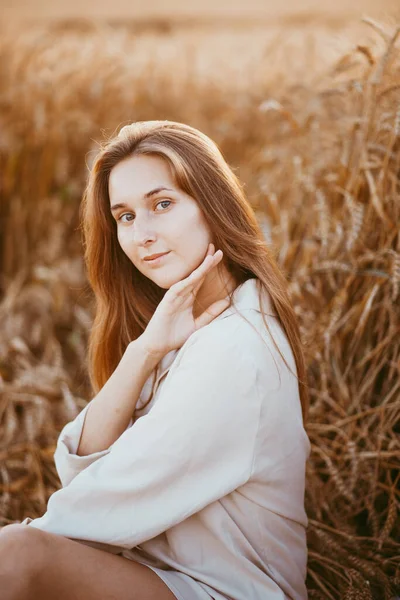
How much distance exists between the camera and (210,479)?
1.38 meters

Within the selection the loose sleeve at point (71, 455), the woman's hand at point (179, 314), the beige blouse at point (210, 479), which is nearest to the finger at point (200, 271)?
the woman's hand at point (179, 314)

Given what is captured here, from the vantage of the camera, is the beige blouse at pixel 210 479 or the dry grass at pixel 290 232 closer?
the beige blouse at pixel 210 479

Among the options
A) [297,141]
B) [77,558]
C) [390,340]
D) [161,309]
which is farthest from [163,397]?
[297,141]

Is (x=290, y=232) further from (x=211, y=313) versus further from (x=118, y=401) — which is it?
(x=118, y=401)

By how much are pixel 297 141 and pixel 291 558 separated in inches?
72.1

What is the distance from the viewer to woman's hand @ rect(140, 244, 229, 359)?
1.53 m

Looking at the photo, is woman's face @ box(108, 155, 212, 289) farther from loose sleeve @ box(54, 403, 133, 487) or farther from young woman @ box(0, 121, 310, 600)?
loose sleeve @ box(54, 403, 133, 487)

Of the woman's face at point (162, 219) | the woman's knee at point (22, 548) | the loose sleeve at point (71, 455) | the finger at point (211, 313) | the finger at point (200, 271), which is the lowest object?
the woman's knee at point (22, 548)

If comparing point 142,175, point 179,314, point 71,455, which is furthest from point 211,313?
point 71,455

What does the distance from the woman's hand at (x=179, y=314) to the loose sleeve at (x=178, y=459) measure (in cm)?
16

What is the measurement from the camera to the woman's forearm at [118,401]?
5.17 ft

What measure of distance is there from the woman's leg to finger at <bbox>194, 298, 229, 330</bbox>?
523 mm

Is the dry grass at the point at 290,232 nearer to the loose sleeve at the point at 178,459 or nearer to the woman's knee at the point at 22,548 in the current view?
the loose sleeve at the point at 178,459

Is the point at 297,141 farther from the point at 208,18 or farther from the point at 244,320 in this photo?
the point at 208,18
